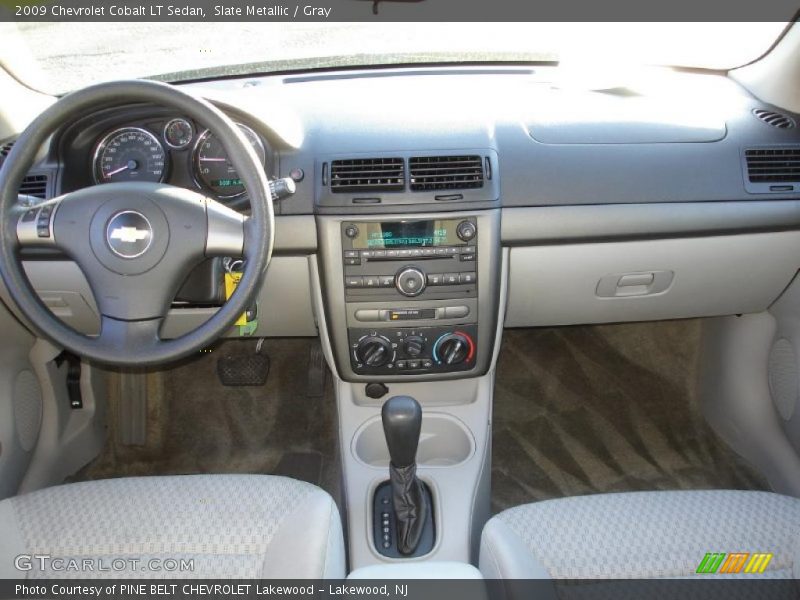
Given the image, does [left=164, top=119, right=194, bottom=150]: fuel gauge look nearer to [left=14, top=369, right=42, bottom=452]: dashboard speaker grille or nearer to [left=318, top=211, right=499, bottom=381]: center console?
[left=318, top=211, right=499, bottom=381]: center console

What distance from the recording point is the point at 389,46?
7.64ft

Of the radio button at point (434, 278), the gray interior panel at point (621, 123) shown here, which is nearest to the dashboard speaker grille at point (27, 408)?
the radio button at point (434, 278)

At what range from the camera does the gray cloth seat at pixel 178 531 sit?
A: 56.9 inches

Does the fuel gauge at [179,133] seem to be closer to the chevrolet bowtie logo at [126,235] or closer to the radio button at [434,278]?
the chevrolet bowtie logo at [126,235]

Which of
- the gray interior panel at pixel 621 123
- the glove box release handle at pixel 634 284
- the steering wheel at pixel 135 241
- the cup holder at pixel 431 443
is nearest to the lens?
the steering wheel at pixel 135 241

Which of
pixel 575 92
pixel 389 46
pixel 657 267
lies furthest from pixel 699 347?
pixel 389 46

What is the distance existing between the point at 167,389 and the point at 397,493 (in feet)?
4.48

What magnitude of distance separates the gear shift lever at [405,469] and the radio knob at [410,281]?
30 centimetres

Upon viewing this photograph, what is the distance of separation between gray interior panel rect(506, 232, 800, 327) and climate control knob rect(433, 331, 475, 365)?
0.24 meters

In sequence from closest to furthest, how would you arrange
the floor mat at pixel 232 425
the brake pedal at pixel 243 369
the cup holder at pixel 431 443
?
the cup holder at pixel 431 443 < the floor mat at pixel 232 425 < the brake pedal at pixel 243 369

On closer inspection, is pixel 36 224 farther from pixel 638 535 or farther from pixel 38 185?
pixel 638 535

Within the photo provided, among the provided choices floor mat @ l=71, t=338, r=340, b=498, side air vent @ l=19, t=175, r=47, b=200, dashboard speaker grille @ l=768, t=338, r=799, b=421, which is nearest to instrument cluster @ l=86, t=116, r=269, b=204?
side air vent @ l=19, t=175, r=47, b=200

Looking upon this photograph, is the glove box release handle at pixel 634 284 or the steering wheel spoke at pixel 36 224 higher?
the steering wheel spoke at pixel 36 224

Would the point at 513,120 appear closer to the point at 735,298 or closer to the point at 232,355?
the point at 735,298
